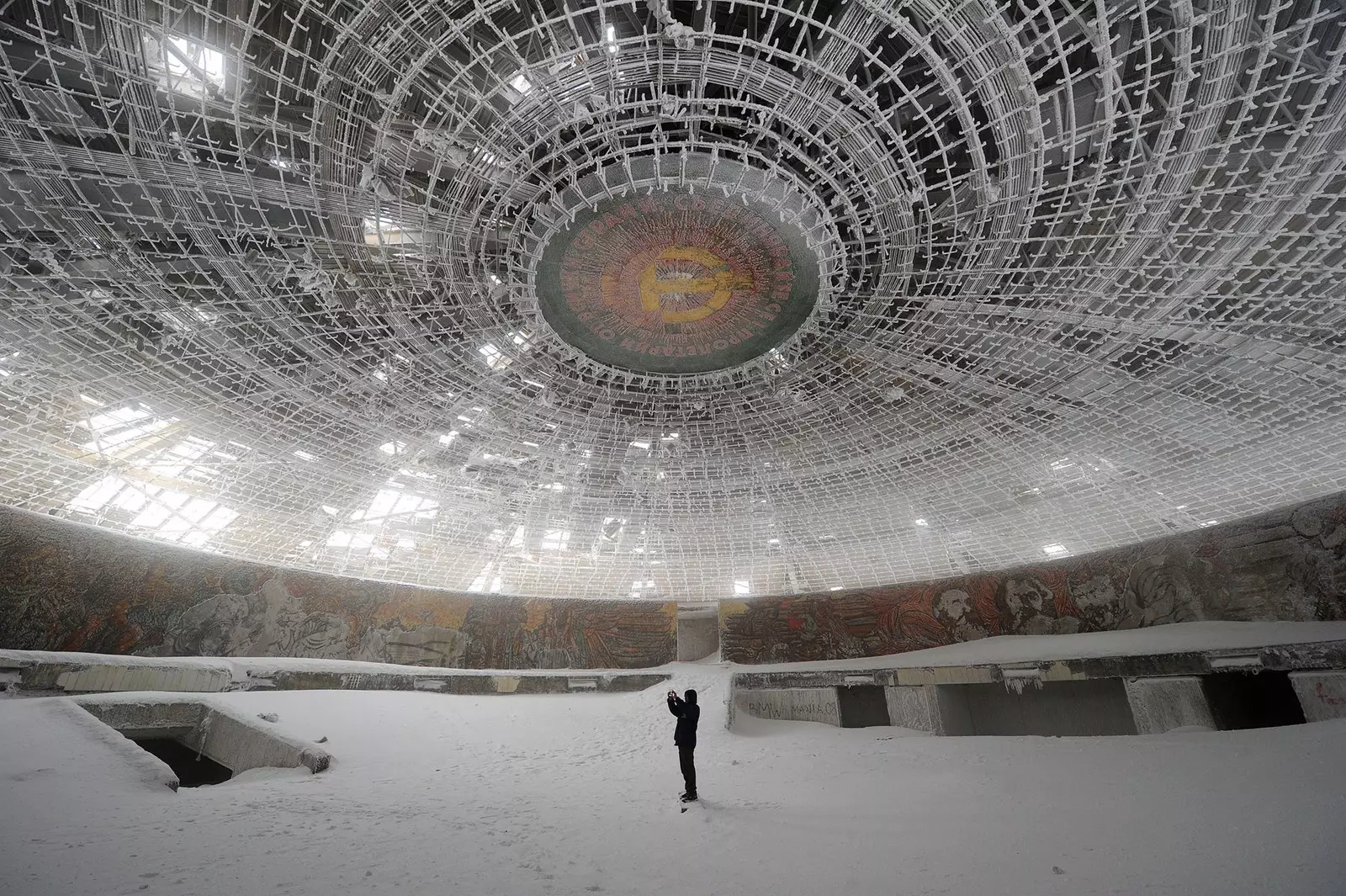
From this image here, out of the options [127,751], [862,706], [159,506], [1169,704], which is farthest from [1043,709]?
[159,506]

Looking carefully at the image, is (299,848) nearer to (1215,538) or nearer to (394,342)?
(394,342)

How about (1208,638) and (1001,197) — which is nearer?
(1001,197)

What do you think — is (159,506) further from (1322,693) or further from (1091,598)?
→ (1322,693)

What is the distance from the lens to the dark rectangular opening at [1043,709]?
11.2 metres

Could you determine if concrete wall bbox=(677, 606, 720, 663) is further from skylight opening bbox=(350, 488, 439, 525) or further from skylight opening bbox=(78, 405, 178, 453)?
skylight opening bbox=(78, 405, 178, 453)

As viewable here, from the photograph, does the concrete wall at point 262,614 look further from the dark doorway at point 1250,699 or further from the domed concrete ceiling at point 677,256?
the dark doorway at point 1250,699

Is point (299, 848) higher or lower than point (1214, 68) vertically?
lower

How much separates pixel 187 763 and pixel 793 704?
37.5ft

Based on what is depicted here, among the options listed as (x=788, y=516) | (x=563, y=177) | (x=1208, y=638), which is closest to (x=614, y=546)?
(x=788, y=516)

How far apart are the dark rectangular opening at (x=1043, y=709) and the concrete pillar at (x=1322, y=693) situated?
2.36 meters

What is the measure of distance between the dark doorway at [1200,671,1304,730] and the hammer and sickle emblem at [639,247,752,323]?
32.9 ft

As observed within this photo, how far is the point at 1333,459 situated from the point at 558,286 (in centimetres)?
1569

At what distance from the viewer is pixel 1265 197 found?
7242mm

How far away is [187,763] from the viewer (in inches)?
377
